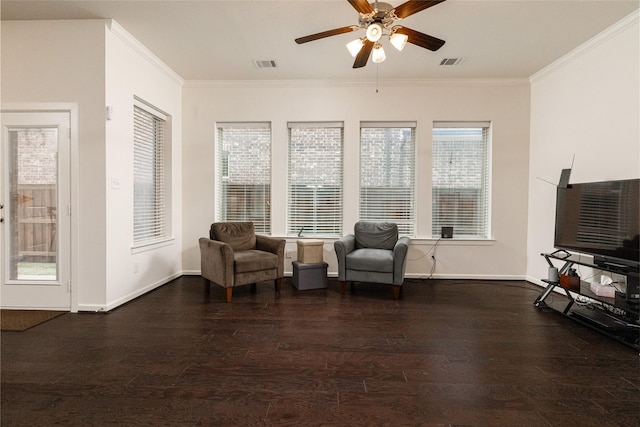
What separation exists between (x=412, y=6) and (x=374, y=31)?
333mm

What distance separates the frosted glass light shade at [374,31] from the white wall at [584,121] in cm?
259

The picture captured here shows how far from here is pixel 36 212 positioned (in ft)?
11.1

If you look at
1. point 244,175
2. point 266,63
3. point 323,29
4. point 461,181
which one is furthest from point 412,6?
point 244,175

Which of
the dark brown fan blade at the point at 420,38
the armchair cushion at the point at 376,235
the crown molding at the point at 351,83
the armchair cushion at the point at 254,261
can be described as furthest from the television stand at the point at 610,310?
the armchair cushion at the point at 254,261

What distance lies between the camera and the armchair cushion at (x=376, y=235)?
4645 millimetres

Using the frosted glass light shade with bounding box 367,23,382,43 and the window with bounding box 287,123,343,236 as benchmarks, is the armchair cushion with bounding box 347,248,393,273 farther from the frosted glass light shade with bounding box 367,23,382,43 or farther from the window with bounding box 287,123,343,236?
the frosted glass light shade with bounding box 367,23,382,43

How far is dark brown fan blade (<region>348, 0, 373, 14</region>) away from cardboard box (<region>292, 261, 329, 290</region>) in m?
2.91

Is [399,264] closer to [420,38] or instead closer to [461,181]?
[461,181]

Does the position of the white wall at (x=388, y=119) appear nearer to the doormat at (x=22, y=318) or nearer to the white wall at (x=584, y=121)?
the white wall at (x=584, y=121)

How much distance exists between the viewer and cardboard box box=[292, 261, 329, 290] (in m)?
4.26

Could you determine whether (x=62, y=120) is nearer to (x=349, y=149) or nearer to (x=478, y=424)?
(x=349, y=149)

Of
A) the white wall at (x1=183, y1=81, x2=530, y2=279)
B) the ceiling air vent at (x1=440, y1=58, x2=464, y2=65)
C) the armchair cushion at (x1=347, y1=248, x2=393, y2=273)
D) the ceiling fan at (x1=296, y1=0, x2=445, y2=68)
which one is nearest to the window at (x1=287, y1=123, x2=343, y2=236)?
the white wall at (x1=183, y1=81, x2=530, y2=279)

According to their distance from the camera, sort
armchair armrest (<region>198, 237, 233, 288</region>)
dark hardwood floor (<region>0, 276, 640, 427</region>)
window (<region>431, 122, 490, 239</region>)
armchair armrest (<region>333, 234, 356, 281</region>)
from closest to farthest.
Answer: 1. dark hardwood floor (<region>0, 276, 640, 427</region>)
2. armchair armrest (<region>198, 237, 233, 288</region>)
3. armchair armrest (<region>333, 234, 356, 281</region>)
4. window (<region>431, 122, 490, 239</region>)

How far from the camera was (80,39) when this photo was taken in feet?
10.9
